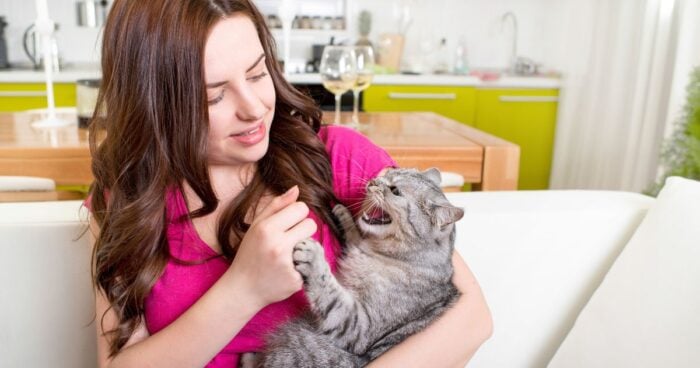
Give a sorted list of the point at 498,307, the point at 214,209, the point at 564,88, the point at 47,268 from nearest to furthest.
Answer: the point at 214,209, the point at 47,268, the point at 498,307, the point at 564,88

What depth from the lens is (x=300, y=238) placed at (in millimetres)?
939

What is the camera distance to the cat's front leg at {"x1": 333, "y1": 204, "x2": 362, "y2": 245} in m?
1.25

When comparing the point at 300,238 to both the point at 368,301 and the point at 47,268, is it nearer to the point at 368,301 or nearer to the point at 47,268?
the point at 368,301

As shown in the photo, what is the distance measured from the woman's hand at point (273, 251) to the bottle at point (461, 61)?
11.3ft

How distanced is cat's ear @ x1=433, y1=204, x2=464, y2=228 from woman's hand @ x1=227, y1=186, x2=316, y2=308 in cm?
30

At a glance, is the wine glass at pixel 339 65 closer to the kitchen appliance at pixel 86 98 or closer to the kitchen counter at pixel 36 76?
the kitchen appliance at pixel 86 98

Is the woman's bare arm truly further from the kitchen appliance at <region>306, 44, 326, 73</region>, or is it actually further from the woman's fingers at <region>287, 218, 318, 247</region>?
the kitchen appliance at <region>306, 44, 326, 73</region>

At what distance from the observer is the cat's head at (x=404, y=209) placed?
1162mm

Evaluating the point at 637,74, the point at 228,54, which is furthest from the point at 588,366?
the point at 637,74

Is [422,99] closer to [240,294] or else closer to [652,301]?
[652,301]

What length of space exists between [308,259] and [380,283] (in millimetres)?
248

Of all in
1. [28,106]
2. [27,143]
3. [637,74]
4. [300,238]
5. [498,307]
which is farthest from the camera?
[28,106]

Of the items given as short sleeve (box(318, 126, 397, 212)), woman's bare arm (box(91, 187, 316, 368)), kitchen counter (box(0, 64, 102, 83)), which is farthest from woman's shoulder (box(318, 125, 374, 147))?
kitchen counter (box(0, 64, 102, 83))

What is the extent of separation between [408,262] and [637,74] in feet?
8.43
